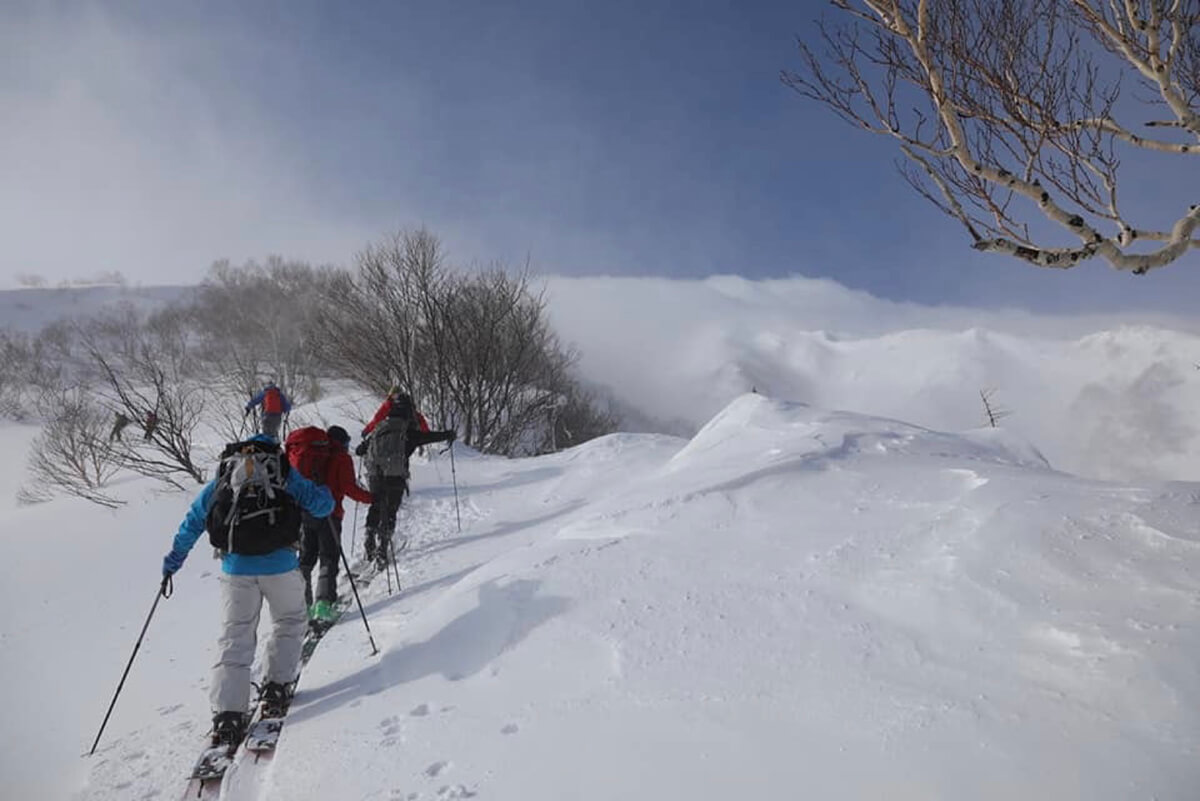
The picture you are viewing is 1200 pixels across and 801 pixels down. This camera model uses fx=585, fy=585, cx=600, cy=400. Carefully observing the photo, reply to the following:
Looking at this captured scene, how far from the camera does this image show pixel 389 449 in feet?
24.2

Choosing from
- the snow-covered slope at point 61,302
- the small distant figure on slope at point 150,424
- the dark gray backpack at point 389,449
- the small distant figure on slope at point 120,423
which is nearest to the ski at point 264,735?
the dark gray backpack at point 389,449

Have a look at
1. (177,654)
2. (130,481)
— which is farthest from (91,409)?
(177,654)

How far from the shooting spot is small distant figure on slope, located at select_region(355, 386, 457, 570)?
7347 mm

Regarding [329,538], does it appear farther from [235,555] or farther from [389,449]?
[235,555]

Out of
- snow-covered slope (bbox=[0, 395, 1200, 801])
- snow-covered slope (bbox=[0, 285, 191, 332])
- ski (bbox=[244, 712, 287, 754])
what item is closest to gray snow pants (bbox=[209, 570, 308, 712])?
ski (bbox=[244, 712, 287, 754])

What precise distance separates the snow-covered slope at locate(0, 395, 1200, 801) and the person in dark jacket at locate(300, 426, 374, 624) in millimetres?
453

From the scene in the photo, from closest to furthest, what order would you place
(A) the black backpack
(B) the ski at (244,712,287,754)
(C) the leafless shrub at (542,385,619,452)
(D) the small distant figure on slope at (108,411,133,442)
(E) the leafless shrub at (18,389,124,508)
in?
(B) the ski at (244,712,287,754) < (A) the black backpack < (D) the small distant figure on slope at (108,411,133,442) < (E) the leafless shrub at (18,389,124,508) < (C) the leafless shrub at (542,385,619,452)

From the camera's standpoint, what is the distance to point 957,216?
4211 millimetres

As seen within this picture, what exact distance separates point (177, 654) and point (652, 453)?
797 centimetres

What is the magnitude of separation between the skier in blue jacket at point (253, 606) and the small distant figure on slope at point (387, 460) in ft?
10.6

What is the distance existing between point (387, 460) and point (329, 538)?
5.66 ft

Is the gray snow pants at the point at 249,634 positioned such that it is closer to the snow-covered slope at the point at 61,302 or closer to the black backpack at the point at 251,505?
the black backpack at the point at 251,505

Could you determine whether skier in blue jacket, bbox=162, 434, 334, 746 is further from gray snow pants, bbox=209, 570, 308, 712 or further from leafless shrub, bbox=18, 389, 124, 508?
leafless shrub, bbox=18, 389, 124, 508

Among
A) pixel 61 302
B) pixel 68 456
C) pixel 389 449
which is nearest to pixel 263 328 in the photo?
pixel 68 456
